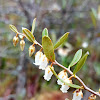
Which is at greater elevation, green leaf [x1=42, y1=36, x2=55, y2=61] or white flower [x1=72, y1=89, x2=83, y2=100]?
green leaf [x1=42, y1=36, x2=55, y2=61]

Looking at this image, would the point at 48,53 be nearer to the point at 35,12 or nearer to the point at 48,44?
the point at 48,44

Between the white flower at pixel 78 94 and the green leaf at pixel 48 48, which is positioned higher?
the green leaf at pixel 48 48

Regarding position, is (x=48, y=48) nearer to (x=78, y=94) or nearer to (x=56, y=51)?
(x=78, y=94)

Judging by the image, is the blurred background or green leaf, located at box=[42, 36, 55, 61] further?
the blurred background

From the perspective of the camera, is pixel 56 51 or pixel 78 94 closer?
pixel 78 94

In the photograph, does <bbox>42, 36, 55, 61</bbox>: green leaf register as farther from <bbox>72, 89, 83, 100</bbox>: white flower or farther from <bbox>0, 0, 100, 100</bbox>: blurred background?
<bbox>0, 0, 100, 100</bbox>: blurred background

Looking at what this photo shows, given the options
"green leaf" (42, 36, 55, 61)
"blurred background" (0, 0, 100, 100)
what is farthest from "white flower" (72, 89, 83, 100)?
"blurred background" (0, 0, 100, 100)

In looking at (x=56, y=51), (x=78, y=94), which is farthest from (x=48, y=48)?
(x=56, y=51)

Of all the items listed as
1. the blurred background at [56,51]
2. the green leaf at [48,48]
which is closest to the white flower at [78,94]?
the green leaf at [48,48]

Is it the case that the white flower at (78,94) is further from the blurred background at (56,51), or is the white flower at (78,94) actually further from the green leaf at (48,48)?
the blurred background at (56,51)
